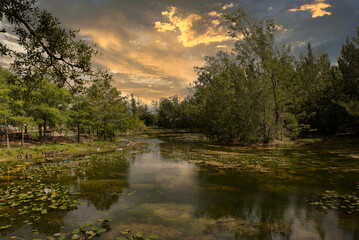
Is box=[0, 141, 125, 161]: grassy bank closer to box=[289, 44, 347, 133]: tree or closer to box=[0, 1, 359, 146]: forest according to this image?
box=[0, 1, 359, 146]: forest

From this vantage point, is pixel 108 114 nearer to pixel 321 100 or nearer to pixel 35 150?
pixel 35 150

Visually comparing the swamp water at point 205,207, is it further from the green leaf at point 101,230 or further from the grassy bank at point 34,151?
the grassy bank at point 34,151

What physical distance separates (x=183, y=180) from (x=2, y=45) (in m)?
13.4

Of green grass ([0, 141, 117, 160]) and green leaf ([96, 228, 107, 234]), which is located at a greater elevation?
green grass ([0, 141, 117, 160])

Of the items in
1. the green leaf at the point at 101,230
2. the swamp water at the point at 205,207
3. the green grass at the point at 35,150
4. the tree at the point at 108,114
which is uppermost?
the tree at the point at 108,114

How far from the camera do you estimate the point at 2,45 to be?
35.8 ft

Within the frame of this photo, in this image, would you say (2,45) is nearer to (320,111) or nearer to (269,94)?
(269,94)

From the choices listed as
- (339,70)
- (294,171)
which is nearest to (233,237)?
(294,171)

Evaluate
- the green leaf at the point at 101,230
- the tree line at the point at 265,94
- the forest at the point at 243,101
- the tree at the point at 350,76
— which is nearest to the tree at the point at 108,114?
the forest at the point at 243,101

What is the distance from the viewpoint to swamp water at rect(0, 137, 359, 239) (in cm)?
651

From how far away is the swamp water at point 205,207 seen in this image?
6.51m

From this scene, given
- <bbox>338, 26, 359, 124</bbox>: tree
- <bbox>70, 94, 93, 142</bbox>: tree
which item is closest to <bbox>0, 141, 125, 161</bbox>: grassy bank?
<bbox>70, 94, 93, 142</bbox>: tree

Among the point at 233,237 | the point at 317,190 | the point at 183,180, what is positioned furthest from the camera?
the point at 183,180

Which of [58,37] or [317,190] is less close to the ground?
[58,37]
